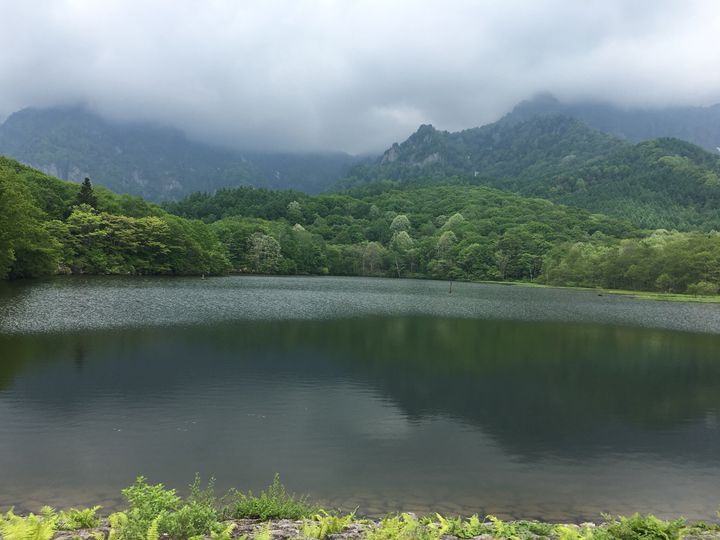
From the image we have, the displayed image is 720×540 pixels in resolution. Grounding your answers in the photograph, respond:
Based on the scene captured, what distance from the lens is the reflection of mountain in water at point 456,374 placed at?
1964cm

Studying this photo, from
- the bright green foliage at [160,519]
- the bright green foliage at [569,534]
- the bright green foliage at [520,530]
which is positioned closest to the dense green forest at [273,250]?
the bright green foliage at [160,519]

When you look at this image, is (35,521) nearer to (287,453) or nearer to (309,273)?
(287,453)

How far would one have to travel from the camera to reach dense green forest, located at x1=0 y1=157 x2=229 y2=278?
72.6 metres

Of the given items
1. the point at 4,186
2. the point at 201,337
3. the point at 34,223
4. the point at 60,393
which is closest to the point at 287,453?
the point at 60,393

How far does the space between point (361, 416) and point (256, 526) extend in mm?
10281

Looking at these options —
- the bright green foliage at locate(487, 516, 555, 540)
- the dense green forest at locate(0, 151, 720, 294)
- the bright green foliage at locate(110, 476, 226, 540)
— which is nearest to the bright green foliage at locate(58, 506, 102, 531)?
the bright green foliage at locate(110, 476, 226, 540)

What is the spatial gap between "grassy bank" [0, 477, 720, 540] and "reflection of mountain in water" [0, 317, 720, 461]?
717 centimetres

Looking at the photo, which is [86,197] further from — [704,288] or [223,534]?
[704,288]

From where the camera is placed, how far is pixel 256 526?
9.75 metres

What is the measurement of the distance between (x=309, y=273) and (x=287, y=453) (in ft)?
533

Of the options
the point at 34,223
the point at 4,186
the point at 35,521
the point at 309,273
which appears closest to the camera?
the point at 35,521

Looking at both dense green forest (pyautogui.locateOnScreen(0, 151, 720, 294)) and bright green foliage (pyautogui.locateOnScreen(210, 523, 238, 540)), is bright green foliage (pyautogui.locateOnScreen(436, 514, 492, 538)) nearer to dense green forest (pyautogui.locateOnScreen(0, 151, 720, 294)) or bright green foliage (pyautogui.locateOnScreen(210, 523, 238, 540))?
bright green foliage (pyautogui.locateOnScreen(210, 523, 238, 540))

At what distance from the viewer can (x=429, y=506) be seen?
12336 mm

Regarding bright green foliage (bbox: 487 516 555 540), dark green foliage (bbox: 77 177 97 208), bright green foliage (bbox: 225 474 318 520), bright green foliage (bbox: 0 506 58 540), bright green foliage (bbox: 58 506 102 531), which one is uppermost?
dark green foliage (bbox: 77 177 97 208)
